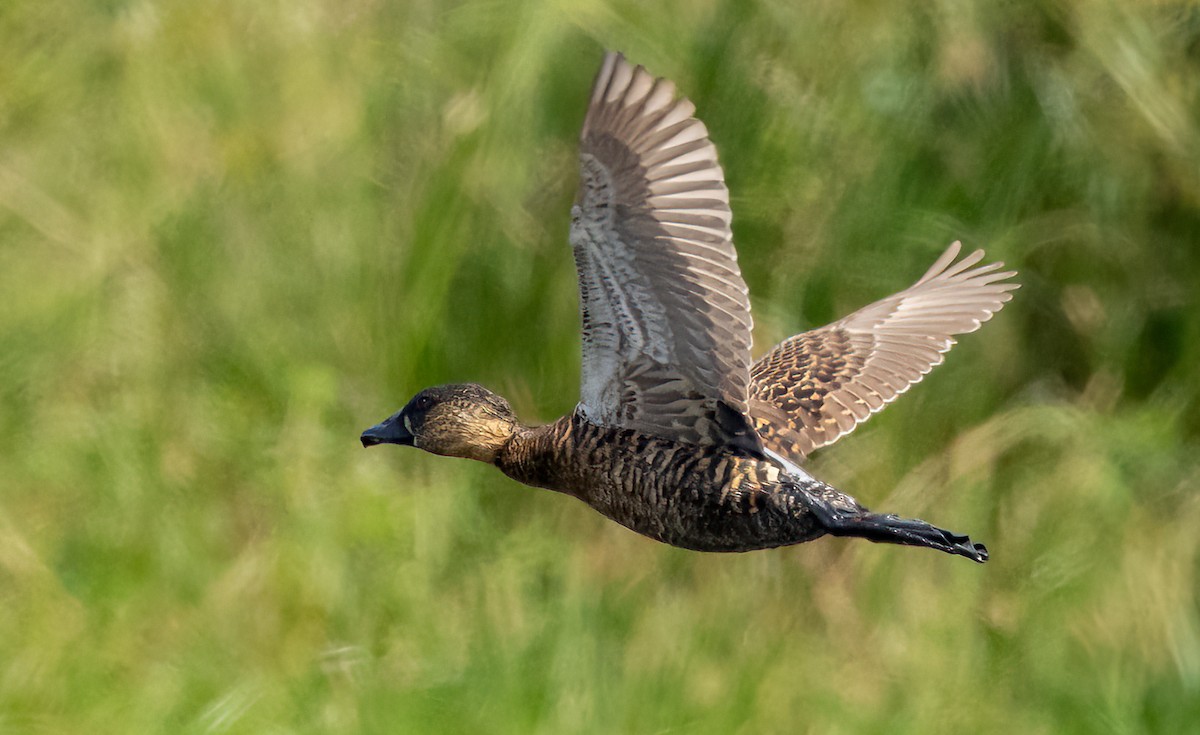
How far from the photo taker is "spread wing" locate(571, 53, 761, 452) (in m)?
3.27

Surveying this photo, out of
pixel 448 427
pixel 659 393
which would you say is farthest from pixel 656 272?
pixel 448 427

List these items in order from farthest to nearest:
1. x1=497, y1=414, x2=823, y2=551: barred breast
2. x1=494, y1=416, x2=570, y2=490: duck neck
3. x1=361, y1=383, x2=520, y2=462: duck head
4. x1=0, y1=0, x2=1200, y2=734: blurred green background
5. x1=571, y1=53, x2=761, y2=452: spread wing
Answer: x1=0, y1=0, x2=1200, y2=734: blurred green background < x1=361, y1=383, x2=520, y2=462: duck head < x1=494, y1=416, x2=570, y2=490: duck neck < x1=497, y1=414, x2=823, y2=551: barred breast < x1=571, y1=53, x2=761, y2=452: spread wing

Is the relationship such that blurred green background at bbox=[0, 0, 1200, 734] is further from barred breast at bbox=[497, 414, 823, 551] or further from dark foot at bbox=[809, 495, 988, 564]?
dark foot at bbox=[809, 495, 988, 564]

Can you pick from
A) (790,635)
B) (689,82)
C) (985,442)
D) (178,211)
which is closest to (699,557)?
(790,635)

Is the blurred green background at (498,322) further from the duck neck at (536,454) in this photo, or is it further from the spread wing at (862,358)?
the duck neck at (536,454)

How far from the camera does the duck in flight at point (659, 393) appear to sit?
3.30 metres

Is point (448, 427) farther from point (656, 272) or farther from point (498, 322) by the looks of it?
point (498, 322)

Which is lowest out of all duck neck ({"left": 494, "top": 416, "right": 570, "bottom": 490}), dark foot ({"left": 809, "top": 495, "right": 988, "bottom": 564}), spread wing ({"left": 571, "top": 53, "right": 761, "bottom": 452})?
dark foot ({"left": 809, "top": 495, "right": 988, "bottom": 564})

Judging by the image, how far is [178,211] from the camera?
18.3ft

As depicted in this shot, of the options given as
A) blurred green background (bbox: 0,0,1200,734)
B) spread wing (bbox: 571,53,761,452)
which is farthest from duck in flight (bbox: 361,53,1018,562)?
blurred green background (bbox: 0,0,1200,734)

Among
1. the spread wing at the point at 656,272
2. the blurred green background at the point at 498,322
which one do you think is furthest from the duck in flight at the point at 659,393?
the blurred green background at the point at 498,322

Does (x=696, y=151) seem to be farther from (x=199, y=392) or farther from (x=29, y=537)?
(x=29, y=537)

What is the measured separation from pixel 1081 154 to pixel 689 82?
121cm

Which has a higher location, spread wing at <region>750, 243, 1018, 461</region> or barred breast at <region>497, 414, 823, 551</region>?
spread wing at <region>750, 243, 1018, 461</region>
